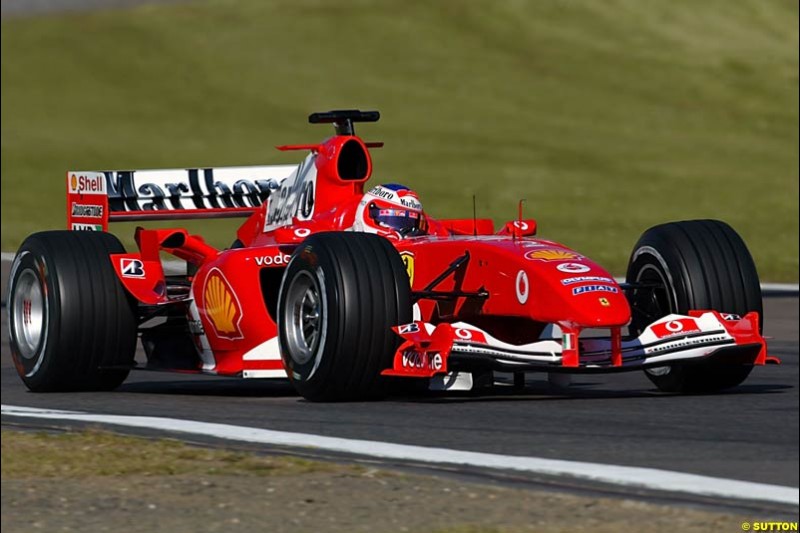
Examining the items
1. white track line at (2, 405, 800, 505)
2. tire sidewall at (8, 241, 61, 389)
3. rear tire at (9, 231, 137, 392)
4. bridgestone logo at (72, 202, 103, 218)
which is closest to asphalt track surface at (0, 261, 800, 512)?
white track line at (2, 405, 800, 505)

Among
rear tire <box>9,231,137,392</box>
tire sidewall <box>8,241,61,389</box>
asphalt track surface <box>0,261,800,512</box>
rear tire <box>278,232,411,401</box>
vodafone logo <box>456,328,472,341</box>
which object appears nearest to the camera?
rear tire <box>278,232,411,401</box>

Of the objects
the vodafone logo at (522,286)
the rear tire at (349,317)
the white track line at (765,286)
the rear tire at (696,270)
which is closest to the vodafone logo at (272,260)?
the white track line at (765,286)

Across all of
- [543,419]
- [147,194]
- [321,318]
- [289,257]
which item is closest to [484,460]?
[321,318]

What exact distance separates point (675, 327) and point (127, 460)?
3.95m

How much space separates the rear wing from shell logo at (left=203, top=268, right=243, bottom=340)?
13.0ft

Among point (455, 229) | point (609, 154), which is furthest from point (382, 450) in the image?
point (609, 154)

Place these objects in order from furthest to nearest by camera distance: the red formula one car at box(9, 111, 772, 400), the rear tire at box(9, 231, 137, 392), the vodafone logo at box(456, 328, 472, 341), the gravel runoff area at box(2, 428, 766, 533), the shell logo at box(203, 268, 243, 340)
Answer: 1. the shell logo at box(203, 268, 243, 340)
2. the rear tire at box(9, 231, 137, 392)
3. the vodafone logo at box(456, 328, 472, 341)
4. the gravel runoff area at box(2, 428, 766, 533)
5. the red formula one car at box(9, 111, 772, 400)

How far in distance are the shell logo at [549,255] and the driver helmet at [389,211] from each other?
→ 25.8 inches

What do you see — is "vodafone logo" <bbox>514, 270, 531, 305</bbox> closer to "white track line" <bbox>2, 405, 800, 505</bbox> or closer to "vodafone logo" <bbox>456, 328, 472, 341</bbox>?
"vodafone logo" <bbox>456, 328, 472, 341</bbox>

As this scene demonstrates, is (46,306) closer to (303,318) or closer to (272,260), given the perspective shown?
(272,260)

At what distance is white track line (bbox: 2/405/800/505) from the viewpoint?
720cm

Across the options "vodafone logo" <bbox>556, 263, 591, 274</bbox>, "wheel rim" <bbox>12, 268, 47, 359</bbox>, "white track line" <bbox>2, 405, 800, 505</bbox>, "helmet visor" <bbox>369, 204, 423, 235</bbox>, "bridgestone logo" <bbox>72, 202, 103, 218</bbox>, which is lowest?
"white track line" <bbox>2, 405, 800, 505</bbox>

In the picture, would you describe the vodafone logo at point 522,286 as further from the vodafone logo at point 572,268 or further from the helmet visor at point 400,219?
the helmet visor at point 400,219

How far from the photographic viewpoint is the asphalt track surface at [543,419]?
8.89m
